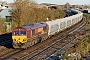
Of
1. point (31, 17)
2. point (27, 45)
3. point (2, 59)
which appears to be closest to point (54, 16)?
point (31, 17)

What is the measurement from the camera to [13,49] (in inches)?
1026

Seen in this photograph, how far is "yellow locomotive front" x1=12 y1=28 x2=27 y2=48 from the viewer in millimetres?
25188

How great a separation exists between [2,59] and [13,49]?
16.8ft

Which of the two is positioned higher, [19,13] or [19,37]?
[19,37]

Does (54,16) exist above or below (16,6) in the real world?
below

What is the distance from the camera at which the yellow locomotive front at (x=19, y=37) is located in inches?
992

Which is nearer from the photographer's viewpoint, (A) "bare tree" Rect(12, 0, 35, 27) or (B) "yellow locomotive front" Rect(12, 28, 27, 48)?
(B) "yellow locomotive front" Rect(12, 28, 27, 48)

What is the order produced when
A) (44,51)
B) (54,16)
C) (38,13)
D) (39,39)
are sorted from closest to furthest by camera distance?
(44,51) < (39,39) < (38,13) < (54,16)

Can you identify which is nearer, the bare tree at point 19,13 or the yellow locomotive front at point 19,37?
the yellow locomotive front at point 19,37

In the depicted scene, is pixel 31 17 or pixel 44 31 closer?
pixel 44 31

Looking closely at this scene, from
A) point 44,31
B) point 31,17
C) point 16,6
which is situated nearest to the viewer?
point 44,31

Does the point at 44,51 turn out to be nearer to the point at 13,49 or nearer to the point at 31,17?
the point at 13,49

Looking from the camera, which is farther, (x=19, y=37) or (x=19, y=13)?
(x=19, y=13)

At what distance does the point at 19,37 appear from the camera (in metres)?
25.2
